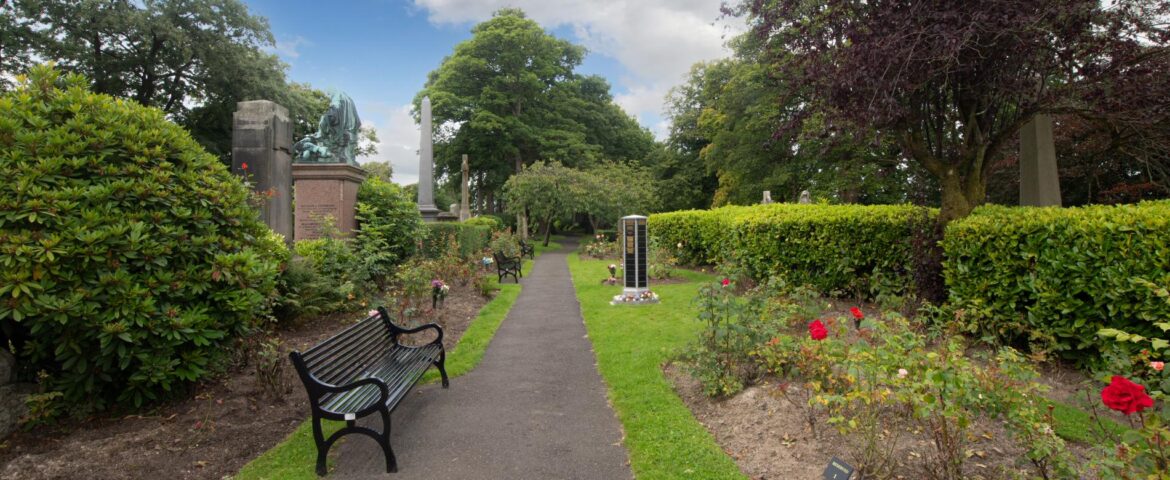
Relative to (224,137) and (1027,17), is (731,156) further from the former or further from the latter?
(224,137)

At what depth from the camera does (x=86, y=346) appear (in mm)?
3650

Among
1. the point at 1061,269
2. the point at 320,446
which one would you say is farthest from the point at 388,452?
the point at 1061,269

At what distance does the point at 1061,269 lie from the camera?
15.4 feet

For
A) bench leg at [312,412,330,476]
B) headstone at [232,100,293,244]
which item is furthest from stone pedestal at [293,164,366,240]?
bench leg at [312,412,330,476]

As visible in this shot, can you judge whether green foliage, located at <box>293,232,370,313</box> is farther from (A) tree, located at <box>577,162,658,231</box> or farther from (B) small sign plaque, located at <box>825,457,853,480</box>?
(A) tree, located at <box>577,162,658,231</box>

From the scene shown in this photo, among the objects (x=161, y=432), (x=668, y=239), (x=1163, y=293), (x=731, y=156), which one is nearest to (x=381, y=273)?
(x=161, y=432)

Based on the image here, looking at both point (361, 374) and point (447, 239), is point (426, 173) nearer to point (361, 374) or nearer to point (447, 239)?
point (447, 239)

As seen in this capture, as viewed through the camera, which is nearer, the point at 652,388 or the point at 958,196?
the point at 652,388

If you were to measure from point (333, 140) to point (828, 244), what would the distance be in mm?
9234

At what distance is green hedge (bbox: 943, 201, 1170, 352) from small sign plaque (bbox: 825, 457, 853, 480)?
8.78 feet

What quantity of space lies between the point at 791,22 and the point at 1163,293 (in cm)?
588

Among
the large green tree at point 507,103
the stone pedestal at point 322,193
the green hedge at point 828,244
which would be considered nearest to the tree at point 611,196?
the large green tree at point 507,103

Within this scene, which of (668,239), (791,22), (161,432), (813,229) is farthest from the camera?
(668,239)

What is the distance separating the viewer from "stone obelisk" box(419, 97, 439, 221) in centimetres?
1842
